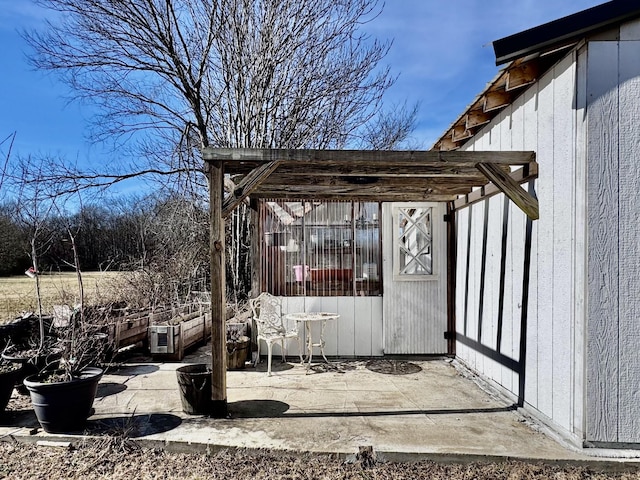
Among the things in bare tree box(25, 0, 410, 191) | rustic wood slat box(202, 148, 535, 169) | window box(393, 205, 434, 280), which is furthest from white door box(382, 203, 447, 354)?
bare tree box(25, 0, 410, 191)

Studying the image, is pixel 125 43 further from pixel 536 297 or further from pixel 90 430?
pixel 536 297

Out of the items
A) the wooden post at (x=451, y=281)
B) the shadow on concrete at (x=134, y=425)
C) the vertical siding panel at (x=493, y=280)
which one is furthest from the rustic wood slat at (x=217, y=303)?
the wooden post at (x=451, y=281)

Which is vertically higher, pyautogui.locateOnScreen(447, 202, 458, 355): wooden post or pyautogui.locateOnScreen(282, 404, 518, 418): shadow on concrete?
pyautogui.locateOnScreen(447, 202, 458, 355): wooden post

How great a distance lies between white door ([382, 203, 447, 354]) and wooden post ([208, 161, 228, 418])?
289 centimetres

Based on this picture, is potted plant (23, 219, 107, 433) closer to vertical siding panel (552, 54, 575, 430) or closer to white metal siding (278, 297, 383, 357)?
white metal siding (278, 297, 383, 357)

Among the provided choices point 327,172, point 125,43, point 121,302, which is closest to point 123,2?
point 125,43

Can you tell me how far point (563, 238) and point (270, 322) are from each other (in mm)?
3568

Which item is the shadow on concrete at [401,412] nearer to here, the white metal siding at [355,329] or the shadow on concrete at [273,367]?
the shadow on concrete at [273,367]

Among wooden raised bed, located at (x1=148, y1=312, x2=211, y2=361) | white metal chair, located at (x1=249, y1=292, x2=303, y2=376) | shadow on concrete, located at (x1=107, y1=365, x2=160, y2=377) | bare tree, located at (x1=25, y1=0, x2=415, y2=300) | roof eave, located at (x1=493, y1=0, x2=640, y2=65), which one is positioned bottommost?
shadow on concrete, located at (x1=107, y1=365, x2=160, y2=377)

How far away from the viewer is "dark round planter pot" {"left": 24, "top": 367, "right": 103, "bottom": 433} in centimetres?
331

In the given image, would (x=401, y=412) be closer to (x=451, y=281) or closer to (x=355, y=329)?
(x=355, y=329)

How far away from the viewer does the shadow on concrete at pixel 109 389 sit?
4.44 meters

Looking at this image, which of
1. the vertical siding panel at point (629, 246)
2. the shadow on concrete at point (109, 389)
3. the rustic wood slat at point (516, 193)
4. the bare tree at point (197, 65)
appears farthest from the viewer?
the bare tree at point (197, 65)

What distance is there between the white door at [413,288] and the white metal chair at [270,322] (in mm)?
1431
